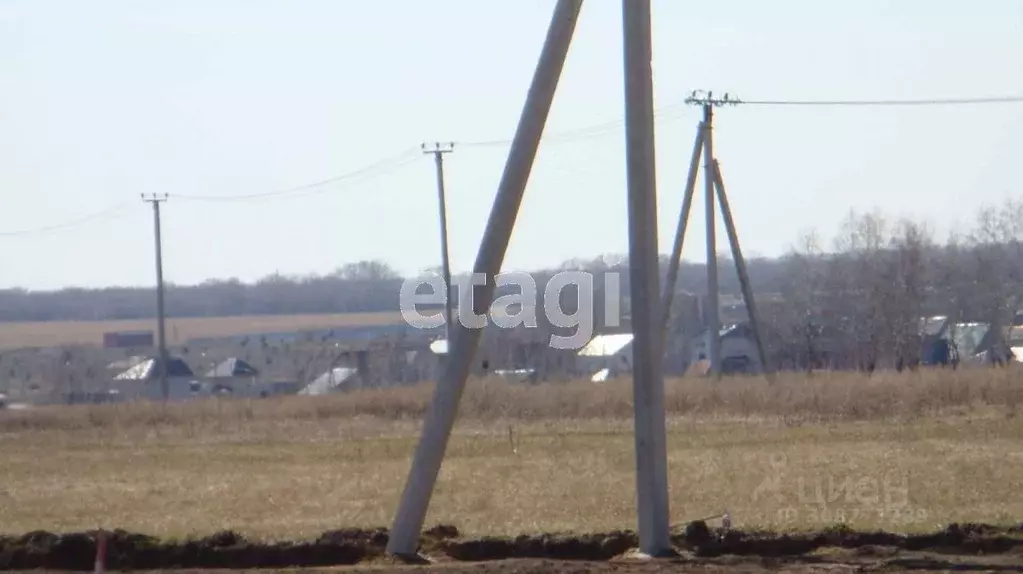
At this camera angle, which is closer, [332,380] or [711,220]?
[711,220]

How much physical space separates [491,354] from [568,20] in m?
49.7

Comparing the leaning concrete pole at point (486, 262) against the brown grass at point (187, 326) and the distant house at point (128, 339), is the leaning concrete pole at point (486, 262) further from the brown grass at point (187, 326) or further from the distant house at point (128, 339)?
the brown grass at point (187, 326)

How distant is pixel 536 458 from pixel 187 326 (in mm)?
79981

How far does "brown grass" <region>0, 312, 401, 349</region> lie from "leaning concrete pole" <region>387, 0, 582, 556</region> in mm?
70363

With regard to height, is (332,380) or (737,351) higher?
(737,351)

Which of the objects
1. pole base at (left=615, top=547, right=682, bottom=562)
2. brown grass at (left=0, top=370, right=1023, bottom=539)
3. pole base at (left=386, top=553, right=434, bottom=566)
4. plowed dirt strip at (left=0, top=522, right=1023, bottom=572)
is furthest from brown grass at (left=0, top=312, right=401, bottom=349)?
pole base at (left=615, top=547, right=682, bottom=562)

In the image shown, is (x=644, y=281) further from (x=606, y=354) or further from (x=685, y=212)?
(x=606, y=354)

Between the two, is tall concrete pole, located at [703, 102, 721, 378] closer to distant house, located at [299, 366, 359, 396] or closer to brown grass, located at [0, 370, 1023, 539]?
brown grass, located at [0, 370, 1023, 539]

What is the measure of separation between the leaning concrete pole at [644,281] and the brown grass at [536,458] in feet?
7.79

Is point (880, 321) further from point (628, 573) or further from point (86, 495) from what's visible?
point (628, 573)

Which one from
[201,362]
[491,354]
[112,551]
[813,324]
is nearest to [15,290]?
[201,362]

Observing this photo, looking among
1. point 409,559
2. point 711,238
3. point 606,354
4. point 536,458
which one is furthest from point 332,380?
point 409,559

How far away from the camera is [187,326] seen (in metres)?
100

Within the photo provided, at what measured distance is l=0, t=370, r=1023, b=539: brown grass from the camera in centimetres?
1599
